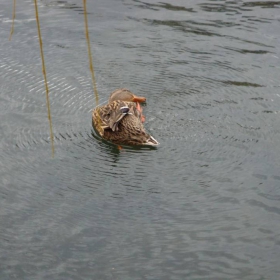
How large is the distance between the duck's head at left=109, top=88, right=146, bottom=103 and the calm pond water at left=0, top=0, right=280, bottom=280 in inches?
8.8

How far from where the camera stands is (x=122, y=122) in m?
10.3

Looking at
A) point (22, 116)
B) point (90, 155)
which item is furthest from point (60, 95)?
point (90, 155)

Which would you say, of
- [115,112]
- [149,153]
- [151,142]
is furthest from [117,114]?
[149,153]

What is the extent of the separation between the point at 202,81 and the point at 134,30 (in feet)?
8.76

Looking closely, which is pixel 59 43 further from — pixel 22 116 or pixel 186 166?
pixel 186 166

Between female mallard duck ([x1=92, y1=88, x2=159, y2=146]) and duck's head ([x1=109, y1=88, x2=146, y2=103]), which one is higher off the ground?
duck's head ([x1=109, y1=88, x2=146, y2=103])

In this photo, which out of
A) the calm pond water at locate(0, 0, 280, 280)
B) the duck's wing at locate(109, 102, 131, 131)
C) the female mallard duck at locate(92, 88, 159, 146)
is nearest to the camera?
the calm pond water at locate(0, 0, 280, 280)

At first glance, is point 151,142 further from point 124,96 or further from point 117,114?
point 124,96

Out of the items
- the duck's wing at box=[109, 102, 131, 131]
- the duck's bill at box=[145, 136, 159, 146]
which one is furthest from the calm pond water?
the duck's wing at box=[109, 102, 131, 131]

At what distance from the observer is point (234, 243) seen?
7.52 meters

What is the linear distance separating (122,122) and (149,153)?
1026 millimetres

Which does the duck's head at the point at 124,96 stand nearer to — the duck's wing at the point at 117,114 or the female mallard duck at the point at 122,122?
the female mallard duck at the point at 122,122

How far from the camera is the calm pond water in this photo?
7.36 metres

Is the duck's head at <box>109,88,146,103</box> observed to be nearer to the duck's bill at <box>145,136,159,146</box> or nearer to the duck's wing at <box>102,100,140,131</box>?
the duck's wing at <box>102,100,140,131</box>
